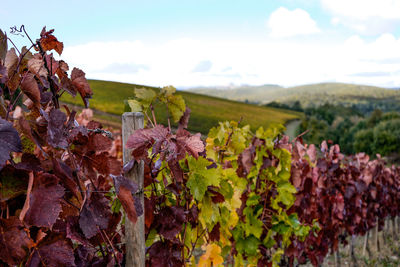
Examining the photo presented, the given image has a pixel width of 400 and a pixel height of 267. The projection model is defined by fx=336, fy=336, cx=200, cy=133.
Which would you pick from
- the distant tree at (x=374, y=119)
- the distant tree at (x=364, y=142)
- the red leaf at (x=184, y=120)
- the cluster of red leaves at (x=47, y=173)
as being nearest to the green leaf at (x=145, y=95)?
the red leaf at (x=184, y=120)

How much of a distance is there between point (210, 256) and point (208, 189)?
39 centimetres

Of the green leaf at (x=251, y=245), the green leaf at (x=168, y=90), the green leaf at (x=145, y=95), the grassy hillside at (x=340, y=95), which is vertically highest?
the grassy hillside at (x=340, y=95)

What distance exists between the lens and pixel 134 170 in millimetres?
1353

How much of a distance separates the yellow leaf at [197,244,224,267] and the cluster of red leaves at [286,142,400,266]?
150 centimetres

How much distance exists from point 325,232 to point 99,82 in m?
35.7

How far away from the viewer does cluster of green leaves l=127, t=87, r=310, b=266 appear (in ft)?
4.93

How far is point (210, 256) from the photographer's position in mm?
1929

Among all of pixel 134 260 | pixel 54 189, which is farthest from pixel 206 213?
pixel 54 189

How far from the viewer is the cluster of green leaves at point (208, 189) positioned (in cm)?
150

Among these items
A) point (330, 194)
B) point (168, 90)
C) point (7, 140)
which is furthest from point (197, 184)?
point (330, 194)

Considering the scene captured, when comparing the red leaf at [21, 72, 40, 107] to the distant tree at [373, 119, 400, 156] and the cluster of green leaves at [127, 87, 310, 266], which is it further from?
the distant tree at [373, 119, 400, 156]

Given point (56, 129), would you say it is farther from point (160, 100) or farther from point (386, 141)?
point (386, 141)

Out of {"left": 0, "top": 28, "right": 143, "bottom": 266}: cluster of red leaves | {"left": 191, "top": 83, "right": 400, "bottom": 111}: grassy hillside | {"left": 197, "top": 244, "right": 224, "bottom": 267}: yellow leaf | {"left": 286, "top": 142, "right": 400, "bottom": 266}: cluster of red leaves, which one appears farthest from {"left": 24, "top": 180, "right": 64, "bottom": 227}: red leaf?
{"left": 191, "top": 83, "right": 400, "bottom": 111}: grassy hillside

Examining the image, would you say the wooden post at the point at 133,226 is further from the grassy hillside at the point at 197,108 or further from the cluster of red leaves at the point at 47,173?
the grassy hillside at the point at 197,108
